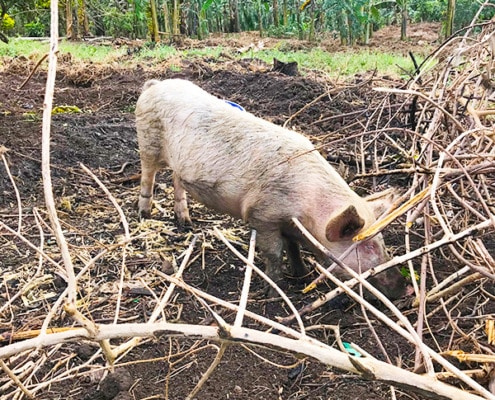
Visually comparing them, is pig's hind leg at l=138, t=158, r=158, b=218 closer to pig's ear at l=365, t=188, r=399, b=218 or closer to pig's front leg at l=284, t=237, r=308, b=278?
pig's front leg at l=284, t=237, r=308, b=278

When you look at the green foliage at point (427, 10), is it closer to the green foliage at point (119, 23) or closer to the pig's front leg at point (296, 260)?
the green foliage at point (119, 23)

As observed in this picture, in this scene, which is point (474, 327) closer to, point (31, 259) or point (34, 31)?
point (31, 259)

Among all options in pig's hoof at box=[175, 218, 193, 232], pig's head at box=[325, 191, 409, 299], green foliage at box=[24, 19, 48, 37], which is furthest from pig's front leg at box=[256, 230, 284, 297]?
green foliage at box=[24, 19, 48, 37]

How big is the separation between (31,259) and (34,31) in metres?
30.2

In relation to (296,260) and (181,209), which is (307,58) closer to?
(181,209)

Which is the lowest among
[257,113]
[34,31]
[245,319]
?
[245,319]

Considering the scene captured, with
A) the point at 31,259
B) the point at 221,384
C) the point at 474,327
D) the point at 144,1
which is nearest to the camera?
the point at 221,384

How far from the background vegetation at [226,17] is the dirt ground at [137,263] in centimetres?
1139

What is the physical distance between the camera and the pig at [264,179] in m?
3.29

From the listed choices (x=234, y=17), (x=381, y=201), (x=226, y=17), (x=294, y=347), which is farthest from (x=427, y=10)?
(x=294, y=347)

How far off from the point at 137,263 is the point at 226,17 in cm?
3289

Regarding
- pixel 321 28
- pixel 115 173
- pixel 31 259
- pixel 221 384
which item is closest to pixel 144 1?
pixel 321 28

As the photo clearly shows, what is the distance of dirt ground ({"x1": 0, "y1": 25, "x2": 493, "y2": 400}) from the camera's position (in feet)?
8.55

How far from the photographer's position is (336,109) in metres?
7.71
